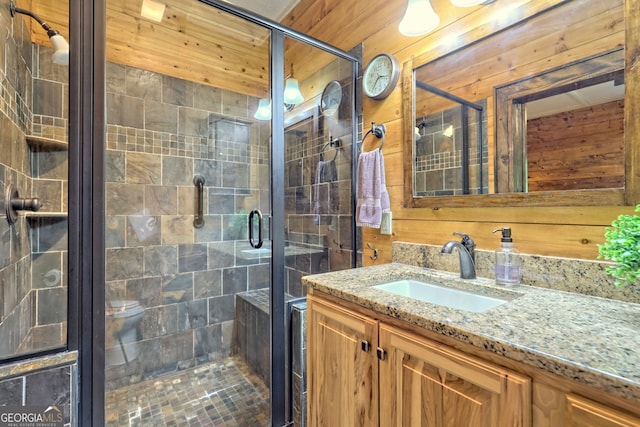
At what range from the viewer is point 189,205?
2352 mm

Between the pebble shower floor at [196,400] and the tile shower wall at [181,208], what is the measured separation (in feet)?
0.40

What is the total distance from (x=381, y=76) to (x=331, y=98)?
1.61 ft

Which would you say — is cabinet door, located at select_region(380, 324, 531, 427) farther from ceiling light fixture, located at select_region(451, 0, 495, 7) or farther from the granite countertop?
ceiling light fixture, located at select_region(451, 0, 495, 7)

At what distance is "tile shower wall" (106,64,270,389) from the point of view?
6.78ft

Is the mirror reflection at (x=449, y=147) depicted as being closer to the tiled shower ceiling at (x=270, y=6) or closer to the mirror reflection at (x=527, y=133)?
the mirror reflection at (x=527, y=133)

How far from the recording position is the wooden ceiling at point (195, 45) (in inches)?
77.7

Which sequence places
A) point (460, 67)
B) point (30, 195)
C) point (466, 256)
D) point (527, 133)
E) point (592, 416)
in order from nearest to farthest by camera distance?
1. point (592, 416)
2. point (527, 133)
3. point (466, 256)
4. point (460, 67)
5. point (30, 195)

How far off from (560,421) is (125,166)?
249 centimetres

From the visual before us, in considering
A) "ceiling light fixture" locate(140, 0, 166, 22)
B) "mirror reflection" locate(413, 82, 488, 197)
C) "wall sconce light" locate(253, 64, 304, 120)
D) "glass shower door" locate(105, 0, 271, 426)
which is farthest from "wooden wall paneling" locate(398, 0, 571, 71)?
"ceiling light fixture" locate(140, 0, 166, 22)

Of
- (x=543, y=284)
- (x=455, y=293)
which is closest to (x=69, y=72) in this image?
(x=455, y=293)

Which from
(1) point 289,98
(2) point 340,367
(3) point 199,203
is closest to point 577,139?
(2) point 340,367

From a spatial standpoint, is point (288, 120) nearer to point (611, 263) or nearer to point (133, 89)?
point (133, 89)

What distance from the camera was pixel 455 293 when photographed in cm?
119

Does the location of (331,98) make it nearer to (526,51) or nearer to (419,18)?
(419,18)
